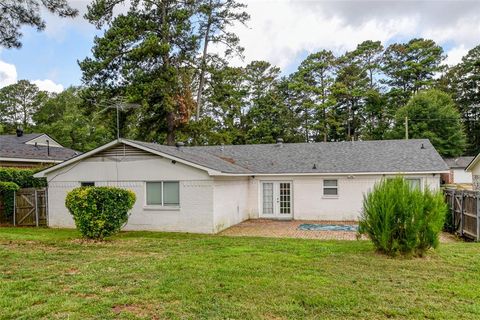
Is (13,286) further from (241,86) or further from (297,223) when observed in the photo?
(241,86)

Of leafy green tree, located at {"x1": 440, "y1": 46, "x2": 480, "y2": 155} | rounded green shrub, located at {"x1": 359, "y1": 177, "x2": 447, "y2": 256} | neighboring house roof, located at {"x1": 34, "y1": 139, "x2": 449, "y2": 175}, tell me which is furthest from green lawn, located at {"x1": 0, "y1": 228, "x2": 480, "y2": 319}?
leafy green tree, located at {"x1": 440, "y1": 46, "x2": 480, "y2": 155}

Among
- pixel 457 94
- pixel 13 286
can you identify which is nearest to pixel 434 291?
pixel 13 286

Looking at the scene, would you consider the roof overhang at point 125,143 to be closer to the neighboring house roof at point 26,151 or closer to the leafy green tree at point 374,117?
the neighboring house roof at point 26,151

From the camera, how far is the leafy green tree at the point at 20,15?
8.82 metres

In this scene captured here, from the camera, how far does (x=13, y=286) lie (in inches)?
235

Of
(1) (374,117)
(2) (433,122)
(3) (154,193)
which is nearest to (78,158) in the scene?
(3) (154,193)

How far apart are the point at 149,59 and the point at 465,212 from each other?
1902 cm

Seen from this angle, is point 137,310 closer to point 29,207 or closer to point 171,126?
point 29,207

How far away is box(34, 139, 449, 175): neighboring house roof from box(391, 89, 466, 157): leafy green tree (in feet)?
66.0

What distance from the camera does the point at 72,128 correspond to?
40219 mm

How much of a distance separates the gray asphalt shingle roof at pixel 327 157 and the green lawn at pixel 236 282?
5.93 meters

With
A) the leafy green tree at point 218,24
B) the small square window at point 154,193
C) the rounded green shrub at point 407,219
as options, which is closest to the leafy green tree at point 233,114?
the leafy green tree at point 218,24

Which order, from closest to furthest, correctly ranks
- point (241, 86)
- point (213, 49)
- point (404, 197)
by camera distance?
point (404, 197) → point (213, 49) → point (241, 86)

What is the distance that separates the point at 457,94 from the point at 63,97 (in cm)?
5176
